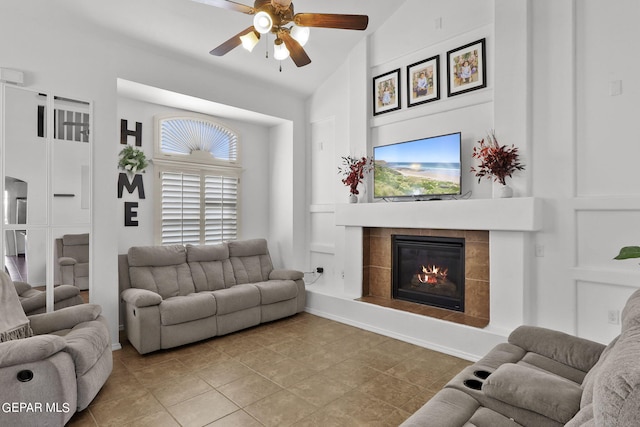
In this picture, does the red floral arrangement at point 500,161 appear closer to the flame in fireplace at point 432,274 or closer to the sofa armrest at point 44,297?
the flame in fireplace at point 432,274

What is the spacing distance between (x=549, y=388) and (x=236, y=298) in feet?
10.7

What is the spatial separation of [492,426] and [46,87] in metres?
4.24

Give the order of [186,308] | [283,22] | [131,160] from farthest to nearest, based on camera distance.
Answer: [131,160], [186,308], [283,22]

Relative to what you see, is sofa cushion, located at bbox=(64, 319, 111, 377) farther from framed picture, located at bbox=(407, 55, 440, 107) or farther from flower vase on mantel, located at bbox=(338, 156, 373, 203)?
framed picture, located at bbox=(407, 55, 440, 107)

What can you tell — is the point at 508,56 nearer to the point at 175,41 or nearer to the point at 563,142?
the point at 563,142

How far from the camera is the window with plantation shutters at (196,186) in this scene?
4801 millimetres

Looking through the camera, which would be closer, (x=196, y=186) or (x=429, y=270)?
(x=429, y=270)

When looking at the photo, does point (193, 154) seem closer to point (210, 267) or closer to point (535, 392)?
point (210, 267)

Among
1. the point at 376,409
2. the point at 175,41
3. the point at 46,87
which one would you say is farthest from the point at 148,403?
the point at 175,41

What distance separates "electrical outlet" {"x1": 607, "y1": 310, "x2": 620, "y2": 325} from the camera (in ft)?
9.71

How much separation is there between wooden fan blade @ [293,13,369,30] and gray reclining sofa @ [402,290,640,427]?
7.65 feet

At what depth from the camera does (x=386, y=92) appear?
4555 mm

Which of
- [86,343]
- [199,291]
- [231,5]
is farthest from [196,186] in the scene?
[231,5]

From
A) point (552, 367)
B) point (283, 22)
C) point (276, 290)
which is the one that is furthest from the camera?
point (276, 290)
